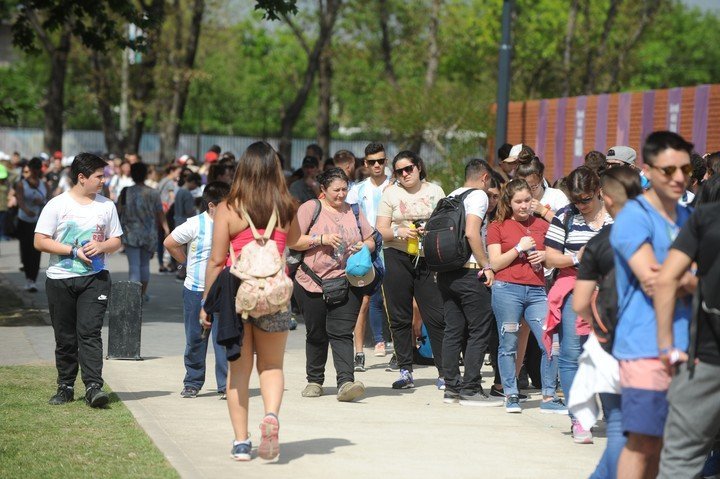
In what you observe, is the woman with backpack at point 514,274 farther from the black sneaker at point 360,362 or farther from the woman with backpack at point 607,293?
the woman with backpack at point 607,293

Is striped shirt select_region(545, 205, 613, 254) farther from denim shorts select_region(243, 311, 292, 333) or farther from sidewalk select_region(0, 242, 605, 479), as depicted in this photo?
denim shorts select_region(243, 311, 292, 333)

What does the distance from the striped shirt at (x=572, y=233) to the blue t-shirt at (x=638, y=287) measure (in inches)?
116

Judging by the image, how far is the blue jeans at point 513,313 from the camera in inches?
372

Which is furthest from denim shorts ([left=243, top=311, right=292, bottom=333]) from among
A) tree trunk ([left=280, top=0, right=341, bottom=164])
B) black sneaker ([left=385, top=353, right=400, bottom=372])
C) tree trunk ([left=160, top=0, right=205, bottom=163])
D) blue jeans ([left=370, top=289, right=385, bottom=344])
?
tree trunk ([left=280, top=0, right=341, bottom=164])

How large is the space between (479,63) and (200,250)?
4565 centimetres

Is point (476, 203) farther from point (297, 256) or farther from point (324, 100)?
point (324, 100)

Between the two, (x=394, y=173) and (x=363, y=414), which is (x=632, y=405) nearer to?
(x=363, y=414)

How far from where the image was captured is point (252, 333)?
7.45 metres

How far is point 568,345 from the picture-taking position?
345 inches

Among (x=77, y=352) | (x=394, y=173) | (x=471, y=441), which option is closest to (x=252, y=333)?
(x=471, y=441)

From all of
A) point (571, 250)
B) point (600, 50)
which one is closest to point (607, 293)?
point (571, 250)

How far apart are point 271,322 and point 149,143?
165 feet

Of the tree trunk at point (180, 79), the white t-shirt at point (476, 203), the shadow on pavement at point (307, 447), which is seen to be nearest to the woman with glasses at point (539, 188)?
the white t-shirt at point (476, 203)

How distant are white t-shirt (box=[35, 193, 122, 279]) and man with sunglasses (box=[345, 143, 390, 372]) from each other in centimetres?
290
